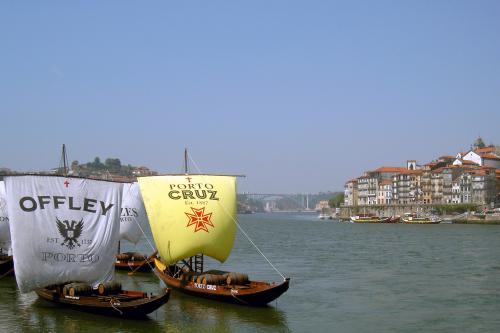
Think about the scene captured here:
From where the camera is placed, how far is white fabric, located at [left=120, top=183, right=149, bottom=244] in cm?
4612

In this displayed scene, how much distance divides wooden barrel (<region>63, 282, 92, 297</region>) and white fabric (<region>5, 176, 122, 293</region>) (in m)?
0.33

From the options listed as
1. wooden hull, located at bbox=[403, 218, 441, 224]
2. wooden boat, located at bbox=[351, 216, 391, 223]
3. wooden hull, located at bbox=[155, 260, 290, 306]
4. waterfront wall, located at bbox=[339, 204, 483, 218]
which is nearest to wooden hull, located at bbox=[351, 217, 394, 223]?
wooden boat, located at bbox=[351, 216, 391, 223]

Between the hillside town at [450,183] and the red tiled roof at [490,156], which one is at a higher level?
the red tiled roof at [490,156]

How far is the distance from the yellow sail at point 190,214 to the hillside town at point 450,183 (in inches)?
4940

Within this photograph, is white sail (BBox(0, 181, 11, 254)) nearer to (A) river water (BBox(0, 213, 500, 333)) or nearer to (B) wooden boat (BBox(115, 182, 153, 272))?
(A) river water (BBox(0, 213, 500, 333))

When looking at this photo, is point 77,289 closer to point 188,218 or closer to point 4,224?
point 188,218

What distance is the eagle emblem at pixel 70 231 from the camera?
29.0 m

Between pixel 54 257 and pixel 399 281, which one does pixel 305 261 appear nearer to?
pixel 399 281

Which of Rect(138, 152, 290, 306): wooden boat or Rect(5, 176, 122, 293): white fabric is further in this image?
Rect(138, 152, 290, 306): wooden boat

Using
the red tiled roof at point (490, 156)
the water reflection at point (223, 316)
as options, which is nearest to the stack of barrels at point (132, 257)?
the water reflection at point (223, 316)

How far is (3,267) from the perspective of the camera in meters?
42.0

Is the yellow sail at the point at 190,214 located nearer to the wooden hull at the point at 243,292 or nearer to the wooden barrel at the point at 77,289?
the wooden hull at the point at 243,292

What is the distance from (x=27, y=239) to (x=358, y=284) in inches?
784

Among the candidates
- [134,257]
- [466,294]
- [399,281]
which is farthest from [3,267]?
[466,294]
